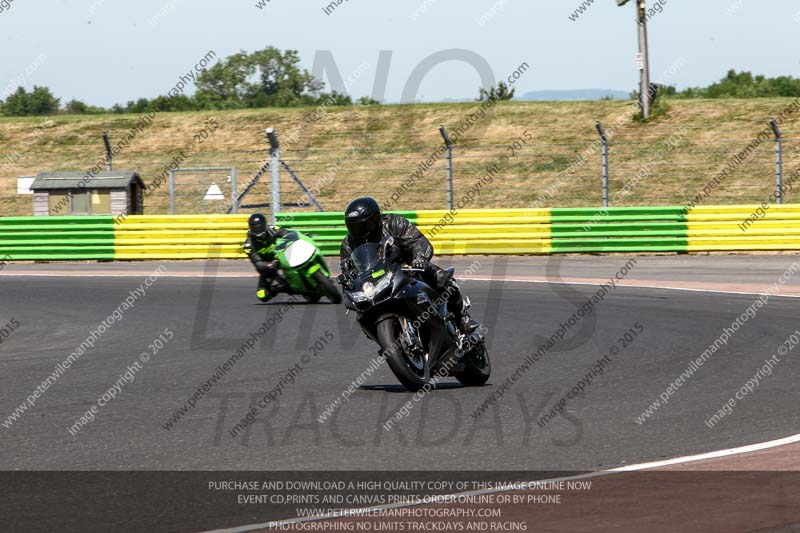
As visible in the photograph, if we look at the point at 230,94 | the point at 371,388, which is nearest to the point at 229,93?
the point at 230,94

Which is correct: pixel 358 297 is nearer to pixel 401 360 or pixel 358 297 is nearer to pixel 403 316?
pixel 403 316

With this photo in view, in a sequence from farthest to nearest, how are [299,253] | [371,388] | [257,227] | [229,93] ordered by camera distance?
[229,93] < [257,227] < [299,253] < [371,388]

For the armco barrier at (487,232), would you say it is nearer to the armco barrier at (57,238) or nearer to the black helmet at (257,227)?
the armco barrier at (57,238)

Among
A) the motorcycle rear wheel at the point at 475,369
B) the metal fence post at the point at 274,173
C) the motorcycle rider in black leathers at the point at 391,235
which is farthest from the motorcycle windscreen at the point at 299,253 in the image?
the metal fence post at the point at 274,173

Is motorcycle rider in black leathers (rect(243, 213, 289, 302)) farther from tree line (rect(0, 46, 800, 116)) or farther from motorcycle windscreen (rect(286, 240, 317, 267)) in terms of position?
tree line (rect(0, 46, 800, 116))

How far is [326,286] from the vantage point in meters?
16.7

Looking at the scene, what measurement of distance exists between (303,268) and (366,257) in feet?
24.4

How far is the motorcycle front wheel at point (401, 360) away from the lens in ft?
29.5

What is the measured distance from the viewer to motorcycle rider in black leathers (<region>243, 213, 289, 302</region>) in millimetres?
17000

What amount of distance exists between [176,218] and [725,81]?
38.5 m

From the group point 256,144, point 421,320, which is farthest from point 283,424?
point 256,144

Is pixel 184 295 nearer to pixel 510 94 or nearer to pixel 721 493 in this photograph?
pixel 721 493

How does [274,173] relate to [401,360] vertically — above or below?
above

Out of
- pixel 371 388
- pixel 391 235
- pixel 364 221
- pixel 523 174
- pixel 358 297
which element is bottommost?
pixel 523 174
